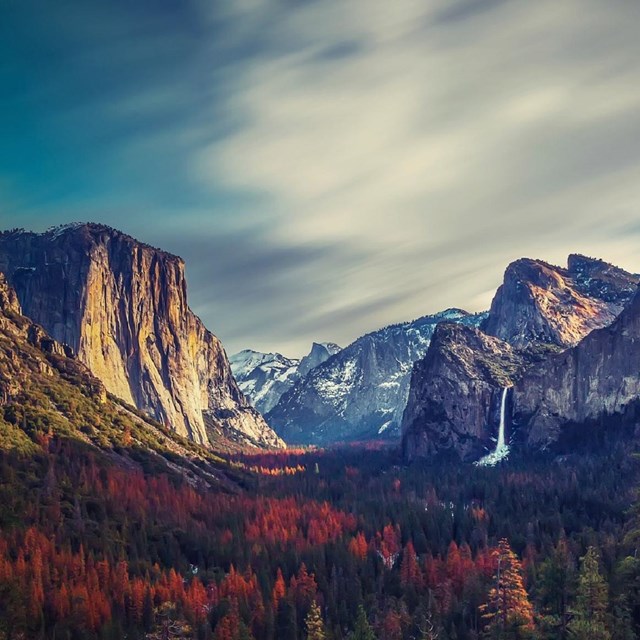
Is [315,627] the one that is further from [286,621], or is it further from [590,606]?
[590,606]

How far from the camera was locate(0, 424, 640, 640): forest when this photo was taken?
7138 centimetres

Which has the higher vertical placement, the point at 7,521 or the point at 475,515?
the point at 7,521

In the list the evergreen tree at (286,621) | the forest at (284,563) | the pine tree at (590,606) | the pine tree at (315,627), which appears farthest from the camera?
the evergreen tree at (286,621)

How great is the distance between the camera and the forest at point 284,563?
7138 centimetres

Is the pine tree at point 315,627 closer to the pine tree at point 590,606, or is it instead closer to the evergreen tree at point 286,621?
the evergreen tree at point 286,621

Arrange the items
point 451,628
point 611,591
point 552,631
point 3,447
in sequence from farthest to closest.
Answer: point 3,447 < point 451,628 < point 611,591 < point 552,631

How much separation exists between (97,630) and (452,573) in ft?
212

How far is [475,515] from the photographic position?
182000mm

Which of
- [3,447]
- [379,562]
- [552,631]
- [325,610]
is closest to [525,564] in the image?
[379,562]

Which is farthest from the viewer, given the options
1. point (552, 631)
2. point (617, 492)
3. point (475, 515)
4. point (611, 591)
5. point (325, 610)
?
point (617, 492)

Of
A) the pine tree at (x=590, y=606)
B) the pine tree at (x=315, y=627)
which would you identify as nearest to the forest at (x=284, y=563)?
the pine tree at (x=590, y=606)

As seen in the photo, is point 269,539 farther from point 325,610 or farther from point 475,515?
point 475,515

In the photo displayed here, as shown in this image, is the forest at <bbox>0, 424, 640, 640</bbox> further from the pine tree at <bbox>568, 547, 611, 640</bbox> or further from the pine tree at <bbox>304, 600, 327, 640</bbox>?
the pine tree at <bbox>304, 600, 327, 640</bbox>

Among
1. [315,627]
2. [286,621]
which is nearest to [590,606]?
[315,627]
